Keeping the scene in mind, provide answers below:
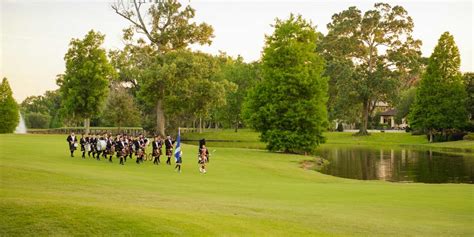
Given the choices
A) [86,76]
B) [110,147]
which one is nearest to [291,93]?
[110,147]

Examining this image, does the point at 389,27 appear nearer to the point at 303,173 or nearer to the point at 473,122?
the point at 473,122

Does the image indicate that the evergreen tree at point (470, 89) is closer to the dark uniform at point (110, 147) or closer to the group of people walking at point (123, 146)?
the group of people walking at point (123, 146)

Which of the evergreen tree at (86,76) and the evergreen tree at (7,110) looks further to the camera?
the evergreen tree at (7,110)

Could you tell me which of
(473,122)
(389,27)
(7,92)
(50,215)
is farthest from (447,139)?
(50,215)

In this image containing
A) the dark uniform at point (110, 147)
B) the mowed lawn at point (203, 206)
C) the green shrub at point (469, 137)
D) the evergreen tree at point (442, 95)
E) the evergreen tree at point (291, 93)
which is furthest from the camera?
the evergreen tree at point (442, 95)

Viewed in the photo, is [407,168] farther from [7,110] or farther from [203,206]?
[7,110]

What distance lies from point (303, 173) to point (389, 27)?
61150 millimetres

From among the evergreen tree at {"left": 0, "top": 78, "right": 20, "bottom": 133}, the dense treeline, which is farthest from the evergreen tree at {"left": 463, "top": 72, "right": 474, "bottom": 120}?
the evergreen tree at {"left": 0, "top": 78, "right": 20, "bottom": 133}

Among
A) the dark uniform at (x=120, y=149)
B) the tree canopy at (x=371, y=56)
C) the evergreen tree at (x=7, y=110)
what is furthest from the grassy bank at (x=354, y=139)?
the dark uniform at (x=120, y=149)

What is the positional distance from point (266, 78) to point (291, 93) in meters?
3.64

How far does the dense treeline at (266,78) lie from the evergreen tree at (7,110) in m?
11.8

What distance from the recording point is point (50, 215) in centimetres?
1274

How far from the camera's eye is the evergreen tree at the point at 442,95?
257 feet

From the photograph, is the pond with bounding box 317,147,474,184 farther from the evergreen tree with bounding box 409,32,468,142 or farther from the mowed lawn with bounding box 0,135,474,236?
the evergreen tree with bounding box 409,32,468,142
